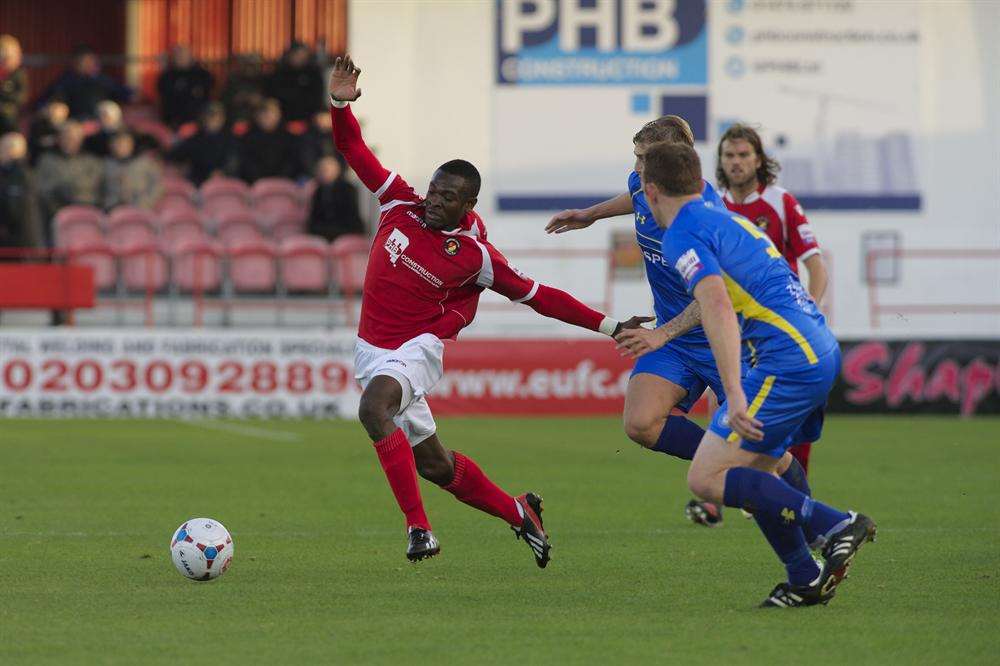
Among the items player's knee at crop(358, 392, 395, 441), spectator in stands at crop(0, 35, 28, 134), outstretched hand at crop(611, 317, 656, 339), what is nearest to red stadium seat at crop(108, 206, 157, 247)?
spectator in stands at crop(0, 35, 28, 134)

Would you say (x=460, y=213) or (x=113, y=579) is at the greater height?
(x=460, y=213)

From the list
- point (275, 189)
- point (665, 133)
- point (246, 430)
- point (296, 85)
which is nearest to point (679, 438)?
point (665, 133)

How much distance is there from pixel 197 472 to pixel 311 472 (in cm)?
89

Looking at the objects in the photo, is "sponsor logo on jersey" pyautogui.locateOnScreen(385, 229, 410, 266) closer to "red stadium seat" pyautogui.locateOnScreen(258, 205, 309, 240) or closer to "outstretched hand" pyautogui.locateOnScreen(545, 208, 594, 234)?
"outstretched hand" pyautogui.locateOnScreen(545, 208, 594, 234)

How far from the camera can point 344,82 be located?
809 cm

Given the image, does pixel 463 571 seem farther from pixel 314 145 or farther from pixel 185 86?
pixel 185 86

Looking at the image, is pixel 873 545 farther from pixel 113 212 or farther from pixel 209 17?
pixel 209 17

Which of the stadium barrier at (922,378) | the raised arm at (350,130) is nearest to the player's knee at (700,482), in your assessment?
the raised arm at (350,130)

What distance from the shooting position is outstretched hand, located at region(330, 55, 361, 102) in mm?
8094

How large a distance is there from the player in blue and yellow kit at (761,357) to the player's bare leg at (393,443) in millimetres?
1623

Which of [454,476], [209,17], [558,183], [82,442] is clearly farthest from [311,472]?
[209,17]

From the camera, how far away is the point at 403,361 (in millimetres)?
8047

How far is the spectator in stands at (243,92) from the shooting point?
2192 cm

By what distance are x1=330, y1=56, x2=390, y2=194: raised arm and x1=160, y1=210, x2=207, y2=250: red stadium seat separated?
1287cm
